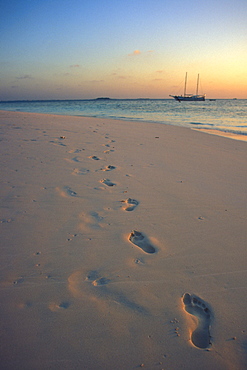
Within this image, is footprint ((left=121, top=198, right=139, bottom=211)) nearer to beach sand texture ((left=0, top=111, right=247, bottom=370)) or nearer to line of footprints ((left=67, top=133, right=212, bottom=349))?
beach sand texture ((left=0, top=111, right=247, bottom=370))

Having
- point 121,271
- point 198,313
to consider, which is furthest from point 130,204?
point 198,313

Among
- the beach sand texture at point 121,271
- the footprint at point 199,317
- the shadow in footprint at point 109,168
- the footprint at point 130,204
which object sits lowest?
the footprint at point 199,317

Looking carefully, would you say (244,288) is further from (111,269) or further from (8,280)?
(8,280)

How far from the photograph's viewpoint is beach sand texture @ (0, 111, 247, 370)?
1.32 meters

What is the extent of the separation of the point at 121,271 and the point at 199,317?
649 millimetres

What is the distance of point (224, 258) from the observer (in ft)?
6.75

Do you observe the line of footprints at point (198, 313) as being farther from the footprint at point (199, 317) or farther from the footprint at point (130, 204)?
the footprint at point (130, 204)

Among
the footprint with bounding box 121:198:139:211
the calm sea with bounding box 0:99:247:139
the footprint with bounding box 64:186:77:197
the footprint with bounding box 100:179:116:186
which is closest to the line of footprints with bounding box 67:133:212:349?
the footprint with bounding box 121:198:139:211

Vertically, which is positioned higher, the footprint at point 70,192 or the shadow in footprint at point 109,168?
the shadow in footprint at point 109,168

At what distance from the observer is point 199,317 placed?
1.52 meters

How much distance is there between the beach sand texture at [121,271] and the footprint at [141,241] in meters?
0.01

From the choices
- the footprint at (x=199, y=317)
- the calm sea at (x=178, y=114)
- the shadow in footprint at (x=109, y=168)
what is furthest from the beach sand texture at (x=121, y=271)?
the calm sea at (x=178, y=114)

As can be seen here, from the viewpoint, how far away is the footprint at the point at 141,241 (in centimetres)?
216

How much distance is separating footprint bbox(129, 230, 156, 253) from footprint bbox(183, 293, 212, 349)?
1.84 ft
